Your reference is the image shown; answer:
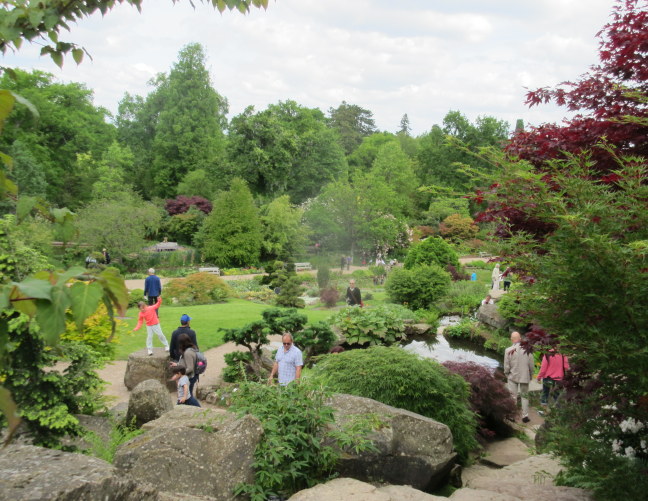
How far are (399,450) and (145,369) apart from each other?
5.95 m

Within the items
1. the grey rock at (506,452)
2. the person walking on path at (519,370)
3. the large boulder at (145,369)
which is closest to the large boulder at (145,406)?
the large boulder at (145,369)

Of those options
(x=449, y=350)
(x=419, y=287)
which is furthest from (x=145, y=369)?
(x=419, y=287)

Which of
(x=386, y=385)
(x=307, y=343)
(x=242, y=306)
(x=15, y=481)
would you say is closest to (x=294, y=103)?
(x=242, y=306)

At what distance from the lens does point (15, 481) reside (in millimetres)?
2578

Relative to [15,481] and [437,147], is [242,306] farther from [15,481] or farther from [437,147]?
[437,147]

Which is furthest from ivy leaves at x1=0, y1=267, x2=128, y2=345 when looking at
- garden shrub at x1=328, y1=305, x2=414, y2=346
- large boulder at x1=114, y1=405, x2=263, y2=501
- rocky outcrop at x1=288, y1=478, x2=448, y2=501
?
garden shrub at x1=328, y1=305, x2=414, y2=346

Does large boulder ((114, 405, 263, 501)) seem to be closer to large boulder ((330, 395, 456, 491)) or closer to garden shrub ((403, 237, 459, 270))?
large boulder ((330, 395, 456, 491))

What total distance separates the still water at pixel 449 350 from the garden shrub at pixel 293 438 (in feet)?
27.7

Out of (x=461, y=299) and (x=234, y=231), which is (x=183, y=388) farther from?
(x=234, y=231)

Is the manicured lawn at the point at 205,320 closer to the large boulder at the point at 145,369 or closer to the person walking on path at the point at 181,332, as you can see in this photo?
the large boulder at the point at 145,369

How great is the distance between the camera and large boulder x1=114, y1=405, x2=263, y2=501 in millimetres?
4332

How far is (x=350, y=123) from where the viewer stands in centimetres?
7375

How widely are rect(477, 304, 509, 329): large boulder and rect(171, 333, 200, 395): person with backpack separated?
1104 centimetres

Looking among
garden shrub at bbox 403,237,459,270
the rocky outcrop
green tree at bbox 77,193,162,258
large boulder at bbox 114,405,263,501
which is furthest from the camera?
green tree at bbox 77,193,162,258
